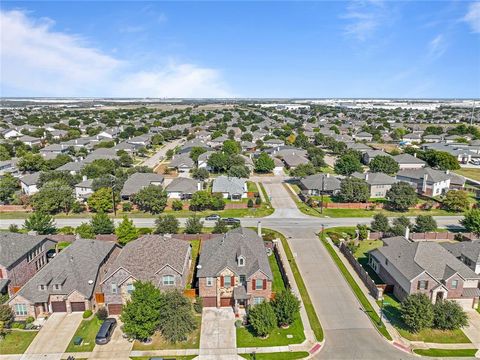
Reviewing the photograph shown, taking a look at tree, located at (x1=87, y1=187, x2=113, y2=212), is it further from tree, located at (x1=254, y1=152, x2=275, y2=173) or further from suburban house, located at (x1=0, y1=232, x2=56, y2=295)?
tree, located at (x1=254, y1=152, x2=275, y2=173)

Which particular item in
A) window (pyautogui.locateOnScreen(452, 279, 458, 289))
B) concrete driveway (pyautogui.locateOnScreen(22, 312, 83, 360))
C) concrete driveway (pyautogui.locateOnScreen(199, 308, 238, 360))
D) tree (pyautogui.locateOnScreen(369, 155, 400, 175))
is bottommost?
concrete driveway (pyautogui.locateOnScreen(22, 312, 83, 360))

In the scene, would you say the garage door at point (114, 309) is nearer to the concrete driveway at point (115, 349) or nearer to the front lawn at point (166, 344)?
the concrete driveway at point (115, 349)

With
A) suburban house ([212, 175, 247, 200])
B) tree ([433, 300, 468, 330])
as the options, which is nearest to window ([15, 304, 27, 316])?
tree ([433, 300, 468, 330])

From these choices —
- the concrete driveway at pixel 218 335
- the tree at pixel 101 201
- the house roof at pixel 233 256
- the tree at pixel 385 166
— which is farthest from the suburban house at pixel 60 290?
the tree at pixel 385 166

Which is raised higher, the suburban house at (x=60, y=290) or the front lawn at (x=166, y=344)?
the suburban house at (x=60, y=290)

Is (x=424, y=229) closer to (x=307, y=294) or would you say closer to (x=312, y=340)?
(x=307, y=294)

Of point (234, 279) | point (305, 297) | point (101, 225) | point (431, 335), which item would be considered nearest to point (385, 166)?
point (305, 297)

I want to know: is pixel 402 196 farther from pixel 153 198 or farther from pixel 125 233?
pixel 125 233
